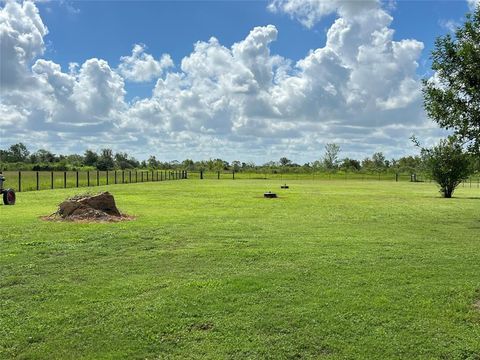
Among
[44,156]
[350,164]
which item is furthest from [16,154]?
[350,164]

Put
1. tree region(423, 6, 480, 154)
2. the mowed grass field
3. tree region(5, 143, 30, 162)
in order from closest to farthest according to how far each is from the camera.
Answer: the mowed grass field → tree region(423, 6, 480, 154) → tree region(5, 143, 30, 162)

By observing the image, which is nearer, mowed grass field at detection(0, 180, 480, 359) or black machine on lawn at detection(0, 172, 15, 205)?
mowed grass field at detection(0, 180, 480, 359)

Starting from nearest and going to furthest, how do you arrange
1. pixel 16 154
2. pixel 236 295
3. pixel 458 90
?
pixel 236 295 < pixel 458 90 < pixel 16 154

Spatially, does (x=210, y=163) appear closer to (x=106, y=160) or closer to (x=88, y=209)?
(x=106, y=160)

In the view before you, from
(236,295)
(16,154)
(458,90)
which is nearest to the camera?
→ (236,295)

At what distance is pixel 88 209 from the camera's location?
1611 cm

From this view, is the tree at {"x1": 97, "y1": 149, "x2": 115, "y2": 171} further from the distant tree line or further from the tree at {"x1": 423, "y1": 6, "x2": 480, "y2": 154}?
the tree at {"x1": 423, "y1": 6, "x2": 480, "y2": 154}

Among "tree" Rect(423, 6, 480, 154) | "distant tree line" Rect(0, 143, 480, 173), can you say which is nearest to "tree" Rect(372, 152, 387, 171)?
"distant tree line" Rect(0, 143, 480, 173)

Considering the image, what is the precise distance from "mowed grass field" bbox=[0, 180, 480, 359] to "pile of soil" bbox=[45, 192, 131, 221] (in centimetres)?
238

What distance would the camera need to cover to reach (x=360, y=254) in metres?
10.3

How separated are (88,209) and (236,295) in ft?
34.4

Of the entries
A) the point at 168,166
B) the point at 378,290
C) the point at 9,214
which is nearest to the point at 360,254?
the point at 378,290

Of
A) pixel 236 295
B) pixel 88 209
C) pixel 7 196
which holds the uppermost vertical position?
pixel 7 196

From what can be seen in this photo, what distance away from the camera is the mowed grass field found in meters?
5.31
